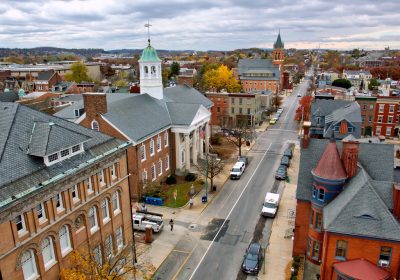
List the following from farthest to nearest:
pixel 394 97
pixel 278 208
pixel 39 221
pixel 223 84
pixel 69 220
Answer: pixel 223 84, pixel 394 97, pixel 278 208, pixel 69 220, pixel 39 221

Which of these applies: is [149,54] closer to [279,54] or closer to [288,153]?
[288,153]

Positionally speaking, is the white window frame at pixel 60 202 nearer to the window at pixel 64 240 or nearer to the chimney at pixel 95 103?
the window at pixel 64 240

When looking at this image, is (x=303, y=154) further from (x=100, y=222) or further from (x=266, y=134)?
(x=266, y=134)

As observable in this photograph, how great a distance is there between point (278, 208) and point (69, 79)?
5233 inches

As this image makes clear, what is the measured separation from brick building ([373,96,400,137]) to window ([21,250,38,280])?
76784 millimetres

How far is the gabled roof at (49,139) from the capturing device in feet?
78.0

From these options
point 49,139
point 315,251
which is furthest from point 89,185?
point 315,251

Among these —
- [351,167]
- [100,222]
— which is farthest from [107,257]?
[351,167]

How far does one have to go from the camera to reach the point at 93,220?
29016mm

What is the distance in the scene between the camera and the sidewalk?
32375 millimetres

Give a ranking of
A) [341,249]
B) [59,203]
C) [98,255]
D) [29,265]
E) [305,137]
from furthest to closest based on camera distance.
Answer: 1. [305,137]
2. [98,255]
3. [341,249]
4. [59,203]
5. [29,265]

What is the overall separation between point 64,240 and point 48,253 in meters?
1.66

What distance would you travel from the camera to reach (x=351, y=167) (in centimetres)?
3056

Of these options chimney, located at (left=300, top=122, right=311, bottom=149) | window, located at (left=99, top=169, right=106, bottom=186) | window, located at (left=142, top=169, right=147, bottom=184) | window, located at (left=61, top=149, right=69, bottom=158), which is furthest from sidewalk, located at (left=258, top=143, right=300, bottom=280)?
window, located at (left=61, top=149, right=69, bottom=158)
